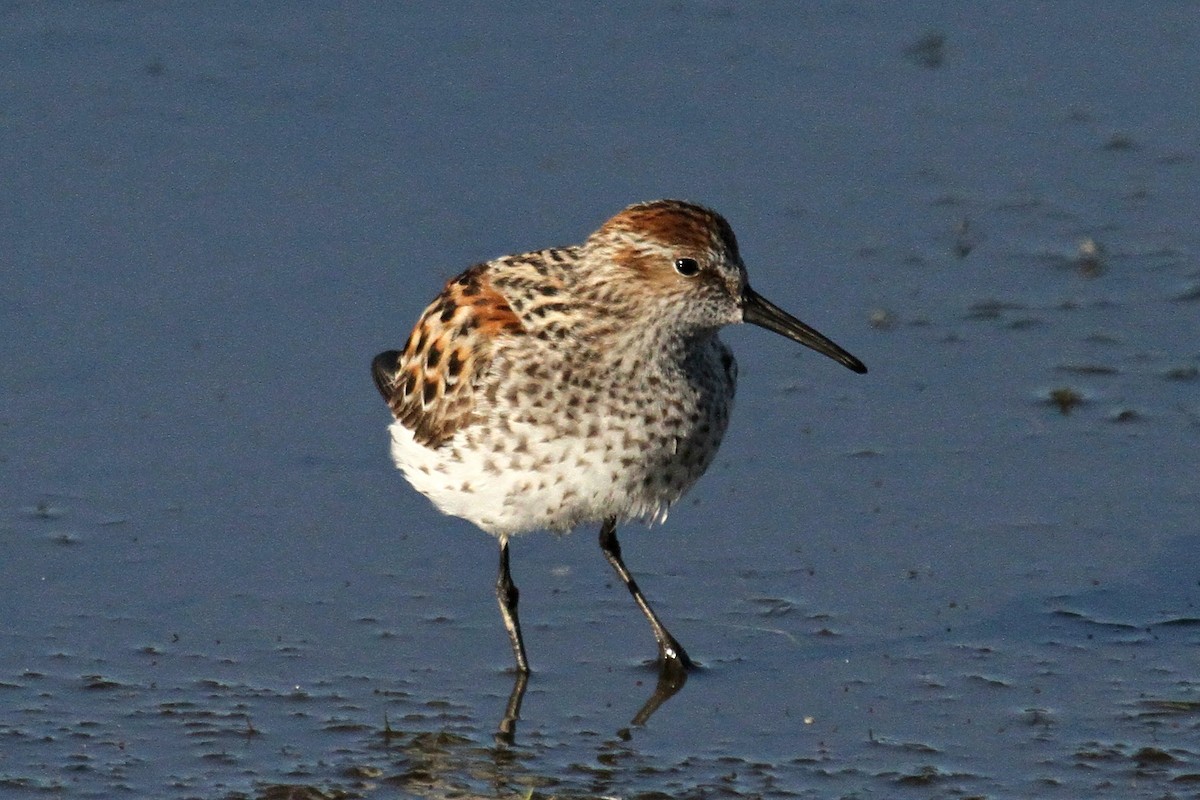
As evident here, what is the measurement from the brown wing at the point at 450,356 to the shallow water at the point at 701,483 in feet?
2.51

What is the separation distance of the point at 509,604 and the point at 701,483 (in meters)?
1.64

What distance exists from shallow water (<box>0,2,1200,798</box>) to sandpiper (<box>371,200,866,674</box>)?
731 millimetres

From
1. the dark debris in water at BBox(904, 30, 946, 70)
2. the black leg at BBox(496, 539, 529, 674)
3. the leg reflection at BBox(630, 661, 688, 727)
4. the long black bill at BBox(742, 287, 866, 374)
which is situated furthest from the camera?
the dark debris in water at BBox(904, 30, 946, 70)

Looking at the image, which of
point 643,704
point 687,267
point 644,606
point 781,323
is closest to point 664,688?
point 643,704

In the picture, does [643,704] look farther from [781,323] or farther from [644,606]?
[781,323]

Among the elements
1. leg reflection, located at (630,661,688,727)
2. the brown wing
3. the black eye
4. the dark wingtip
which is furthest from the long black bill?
the dark wingtip

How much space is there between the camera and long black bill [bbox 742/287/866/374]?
29.1 feet

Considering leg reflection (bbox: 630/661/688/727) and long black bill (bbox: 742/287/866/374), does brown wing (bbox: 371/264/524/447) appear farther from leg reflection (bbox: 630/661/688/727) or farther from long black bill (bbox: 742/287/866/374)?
leg reflection (bbox: 630/661/688/727)

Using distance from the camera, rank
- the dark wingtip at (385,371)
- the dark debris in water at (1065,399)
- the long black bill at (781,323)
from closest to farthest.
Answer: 1. the long black bill at (781,323)
2. the dark wingtip at (385,371)
3. the dark debris in water at (1065,399)

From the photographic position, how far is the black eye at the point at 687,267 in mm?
8758

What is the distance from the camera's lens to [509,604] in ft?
30.1

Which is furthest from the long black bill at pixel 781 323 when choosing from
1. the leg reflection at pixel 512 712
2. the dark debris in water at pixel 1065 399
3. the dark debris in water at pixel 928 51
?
the dark debris in water at pixel 928 51

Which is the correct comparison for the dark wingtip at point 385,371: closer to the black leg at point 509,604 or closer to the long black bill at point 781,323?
the black leg at point 509,604

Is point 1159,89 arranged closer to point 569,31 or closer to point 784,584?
point 569,31
